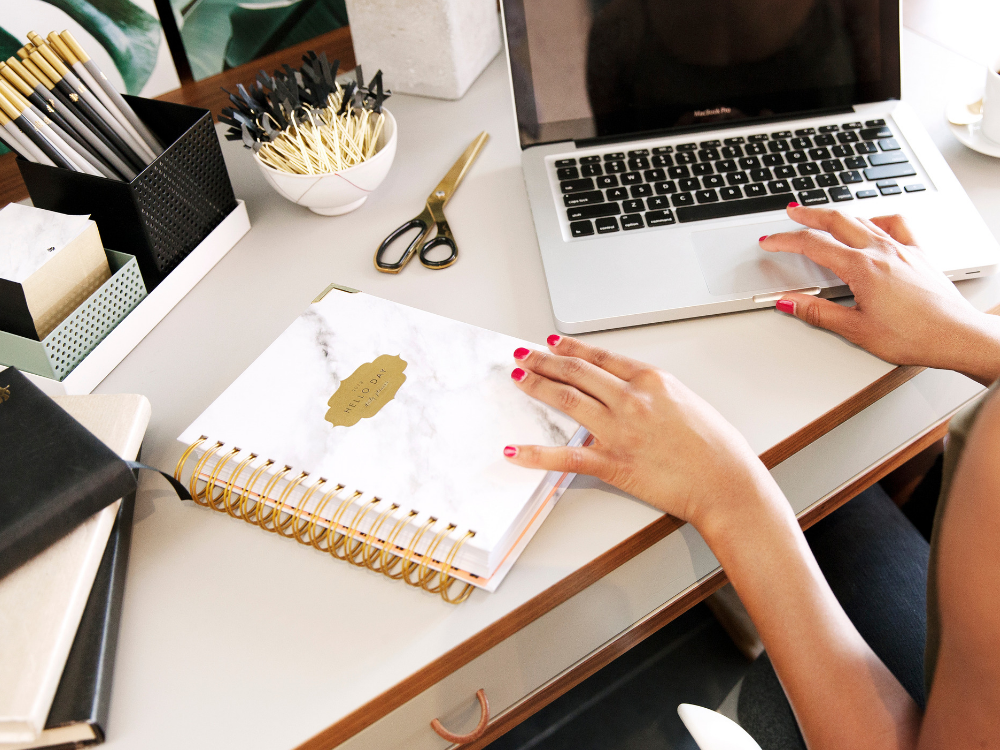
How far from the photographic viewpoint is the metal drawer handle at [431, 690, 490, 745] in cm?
60

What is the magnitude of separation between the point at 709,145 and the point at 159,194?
22.8 inches

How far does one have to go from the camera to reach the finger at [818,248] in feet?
2.28

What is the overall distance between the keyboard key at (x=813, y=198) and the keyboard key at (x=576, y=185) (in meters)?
0.22

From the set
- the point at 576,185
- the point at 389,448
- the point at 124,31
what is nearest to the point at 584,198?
the point at 576,185

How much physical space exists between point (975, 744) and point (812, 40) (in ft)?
2.34

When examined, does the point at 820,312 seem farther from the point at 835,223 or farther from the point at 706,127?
the point at 706,127

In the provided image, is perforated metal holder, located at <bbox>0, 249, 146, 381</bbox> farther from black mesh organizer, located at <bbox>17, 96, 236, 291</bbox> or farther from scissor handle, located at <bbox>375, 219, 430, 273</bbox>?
scissor handle, located at <bbox>375, 219, 430, 273</bbox>

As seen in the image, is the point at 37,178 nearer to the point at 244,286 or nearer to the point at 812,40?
the point at 244,286

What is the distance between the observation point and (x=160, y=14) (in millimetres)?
985

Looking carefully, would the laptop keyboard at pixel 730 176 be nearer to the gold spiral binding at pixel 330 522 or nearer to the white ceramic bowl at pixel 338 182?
the white ceramic bowl at pixel 338 182

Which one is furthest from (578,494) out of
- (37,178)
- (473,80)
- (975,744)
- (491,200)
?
(473,80)

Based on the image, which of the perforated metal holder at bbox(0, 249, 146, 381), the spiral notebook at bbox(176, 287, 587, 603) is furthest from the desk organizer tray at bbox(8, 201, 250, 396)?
the spiral notebook at bbox(176, 287, 587, 603)

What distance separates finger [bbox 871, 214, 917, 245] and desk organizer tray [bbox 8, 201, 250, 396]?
668 millimetres

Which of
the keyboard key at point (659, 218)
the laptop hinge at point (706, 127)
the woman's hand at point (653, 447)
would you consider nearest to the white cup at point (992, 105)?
the laptop hinge at point (706, 127)
